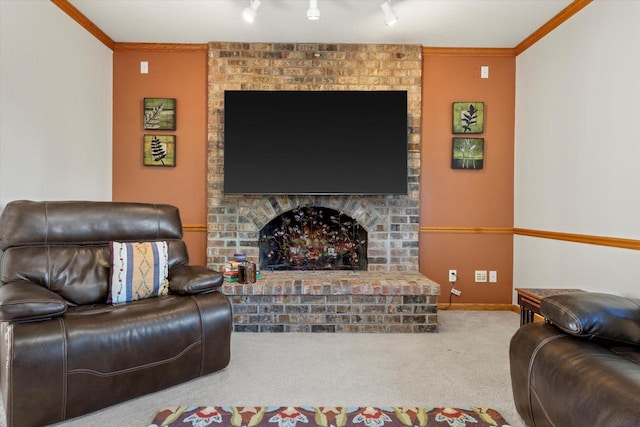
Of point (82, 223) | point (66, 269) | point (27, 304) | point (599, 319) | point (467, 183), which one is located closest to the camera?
point (599, 319)

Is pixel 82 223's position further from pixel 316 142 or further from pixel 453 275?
pixel 453 275

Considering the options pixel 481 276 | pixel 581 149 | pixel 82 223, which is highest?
pixel 581 149

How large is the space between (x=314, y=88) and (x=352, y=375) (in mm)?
2595

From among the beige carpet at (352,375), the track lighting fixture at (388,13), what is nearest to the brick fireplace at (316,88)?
the track lighting fixture at (388,13)

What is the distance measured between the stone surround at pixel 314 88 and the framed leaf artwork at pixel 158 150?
1.29 feet

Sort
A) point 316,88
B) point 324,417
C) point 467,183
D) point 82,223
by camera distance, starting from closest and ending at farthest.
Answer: point 324,417 → point 82,223 → point 316,88 → point 467,183

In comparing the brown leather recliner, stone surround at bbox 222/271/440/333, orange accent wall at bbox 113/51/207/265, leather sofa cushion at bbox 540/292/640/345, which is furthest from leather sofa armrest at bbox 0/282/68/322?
leather sofa cushion at bbox 540/292/640/345

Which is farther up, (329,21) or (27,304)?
(329,21)

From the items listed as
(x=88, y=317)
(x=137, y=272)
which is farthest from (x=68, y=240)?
(x=88, y=317)

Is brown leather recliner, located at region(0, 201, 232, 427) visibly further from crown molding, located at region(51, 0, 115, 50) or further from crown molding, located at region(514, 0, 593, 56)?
crown molding, located at region(514, 0, 593, 56)

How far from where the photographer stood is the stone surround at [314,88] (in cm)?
378

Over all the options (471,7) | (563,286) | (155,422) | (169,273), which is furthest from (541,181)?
(155,422)

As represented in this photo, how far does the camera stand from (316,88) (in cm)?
379

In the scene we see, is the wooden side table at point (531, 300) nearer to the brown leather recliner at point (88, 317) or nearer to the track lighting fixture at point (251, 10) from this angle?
the brown leather recliner at point (88, 317)
